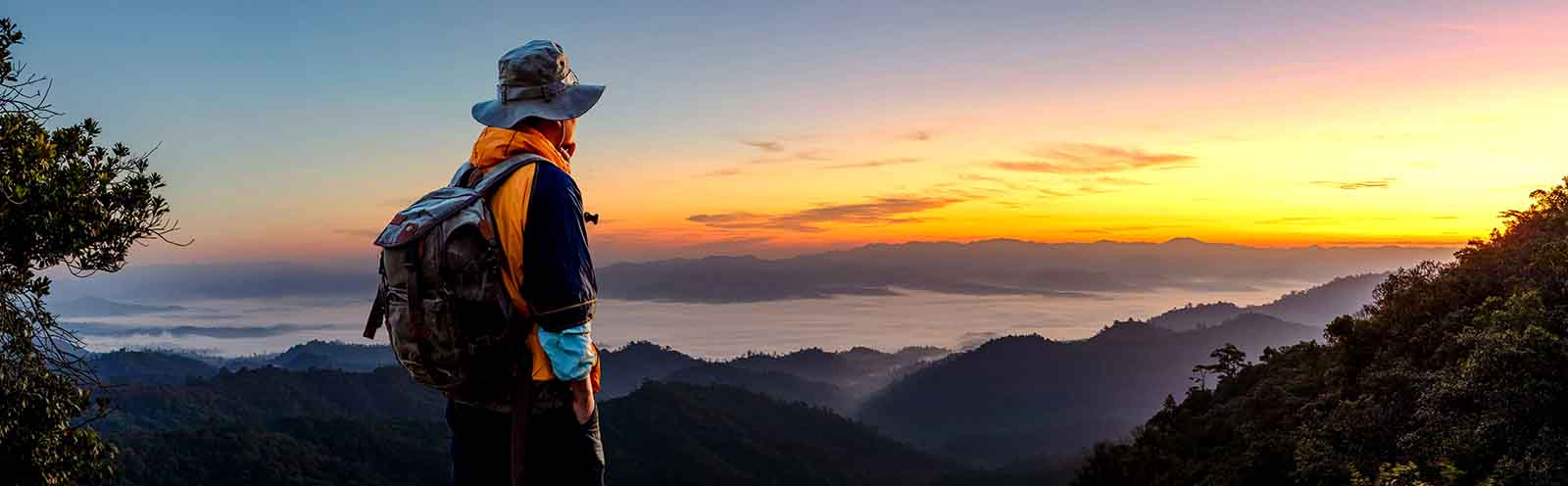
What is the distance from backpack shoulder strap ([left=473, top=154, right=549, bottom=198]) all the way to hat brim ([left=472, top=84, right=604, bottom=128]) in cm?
25

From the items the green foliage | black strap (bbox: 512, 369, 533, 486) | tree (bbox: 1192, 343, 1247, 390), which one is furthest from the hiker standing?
tree (bbox: 1192, 343, 1247, 390)

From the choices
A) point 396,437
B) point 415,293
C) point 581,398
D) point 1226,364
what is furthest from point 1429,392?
point 396,437

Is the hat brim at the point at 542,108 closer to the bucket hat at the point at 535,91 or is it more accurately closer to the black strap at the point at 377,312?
the bucket hat at the point at 535,91

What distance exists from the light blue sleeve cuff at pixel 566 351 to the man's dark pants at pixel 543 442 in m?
0.18

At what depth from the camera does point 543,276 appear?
3.52m

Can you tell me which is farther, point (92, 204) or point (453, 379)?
point (92, 204)

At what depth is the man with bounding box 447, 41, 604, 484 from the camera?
11.7ft

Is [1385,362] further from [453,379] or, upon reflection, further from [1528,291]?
[453,379]

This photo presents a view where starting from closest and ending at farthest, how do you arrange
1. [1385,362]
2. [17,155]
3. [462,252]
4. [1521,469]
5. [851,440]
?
[462,252] < [17,155] < [1521,469] < [1385,362] < [851,440]

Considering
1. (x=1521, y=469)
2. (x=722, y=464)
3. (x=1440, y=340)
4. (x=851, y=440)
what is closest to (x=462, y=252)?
(x=1521, y=469)

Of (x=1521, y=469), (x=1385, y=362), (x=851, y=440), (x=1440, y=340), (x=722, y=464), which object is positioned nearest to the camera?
(x=1521, y=469)

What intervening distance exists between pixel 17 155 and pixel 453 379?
9337mm

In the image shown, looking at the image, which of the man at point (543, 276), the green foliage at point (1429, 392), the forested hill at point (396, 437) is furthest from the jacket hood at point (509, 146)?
the forested hill at point (396, 437)

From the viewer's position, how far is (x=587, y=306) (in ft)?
11.9
